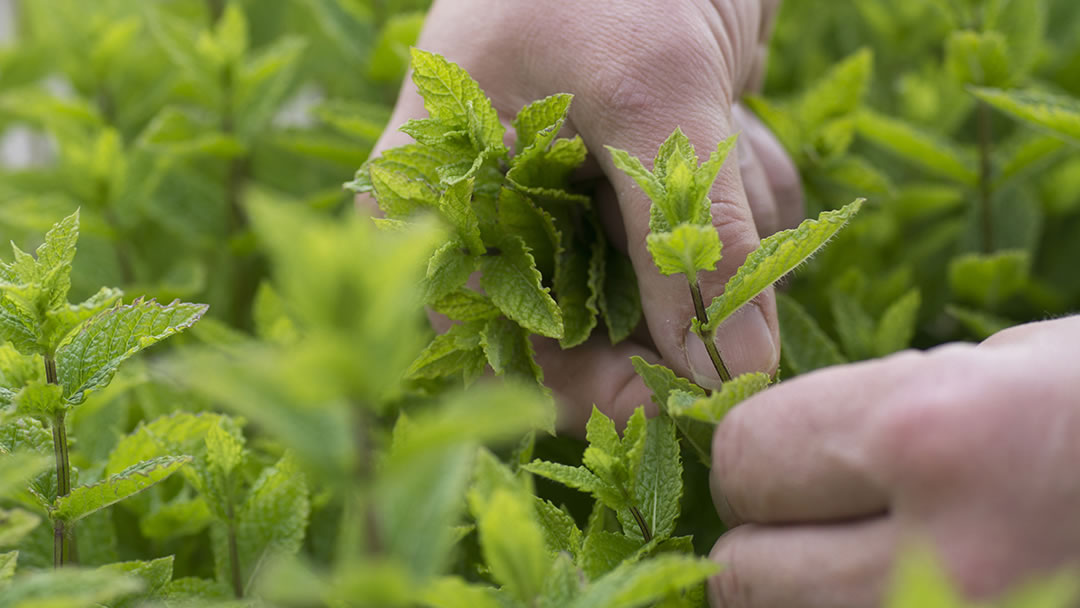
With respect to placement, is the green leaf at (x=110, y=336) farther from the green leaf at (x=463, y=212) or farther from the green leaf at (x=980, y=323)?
the green leaf at (x=980, y=323)

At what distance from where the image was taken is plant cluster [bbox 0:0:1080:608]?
39 centimetres

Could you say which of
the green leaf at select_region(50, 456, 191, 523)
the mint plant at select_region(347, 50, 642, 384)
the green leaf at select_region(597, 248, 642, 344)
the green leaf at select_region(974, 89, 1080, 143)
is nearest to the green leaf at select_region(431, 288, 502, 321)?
the mint plant at select_region(347, 50, 642, 384)

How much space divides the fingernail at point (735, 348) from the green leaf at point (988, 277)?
423 millimetres

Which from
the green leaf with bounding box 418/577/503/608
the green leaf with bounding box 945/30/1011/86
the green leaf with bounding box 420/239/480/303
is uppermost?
the green leaf with bounding box 945/30/1011/86

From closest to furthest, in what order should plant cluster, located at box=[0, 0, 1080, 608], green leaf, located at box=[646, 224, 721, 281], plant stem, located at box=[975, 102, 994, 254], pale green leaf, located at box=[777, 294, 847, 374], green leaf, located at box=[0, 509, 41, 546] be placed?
plant cluster, located at box=[0, 0, 1080, 608]
green leaf, located at box=[0, 509, 41, 546]
green leaf, located at box=[646, 224, 721, 281]
pale green leaf, located at box=[777, 294, 847, 374]
plant stem, located at box=[975, 102, 994, 254]

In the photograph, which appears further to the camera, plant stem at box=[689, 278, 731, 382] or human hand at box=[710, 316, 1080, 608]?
plant stem at box=[689, 278, 731, 382]

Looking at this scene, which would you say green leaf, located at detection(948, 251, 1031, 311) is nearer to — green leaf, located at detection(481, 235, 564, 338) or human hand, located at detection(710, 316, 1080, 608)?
human hand, located at detection(710, 316, 1080, 608)

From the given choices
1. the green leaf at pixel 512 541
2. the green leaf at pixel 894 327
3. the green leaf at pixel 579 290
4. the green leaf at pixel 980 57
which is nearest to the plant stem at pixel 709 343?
the green leaf at pixel 579 290

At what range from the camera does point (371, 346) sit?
371mm

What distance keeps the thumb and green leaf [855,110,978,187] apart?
1.15 ft

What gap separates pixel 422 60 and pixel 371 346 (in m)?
0.37

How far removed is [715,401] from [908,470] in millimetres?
133

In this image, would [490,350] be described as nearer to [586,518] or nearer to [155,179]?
[586,518]

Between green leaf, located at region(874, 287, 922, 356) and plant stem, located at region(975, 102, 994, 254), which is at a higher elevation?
plant stem, located at region(975, 102, 994, 254)
